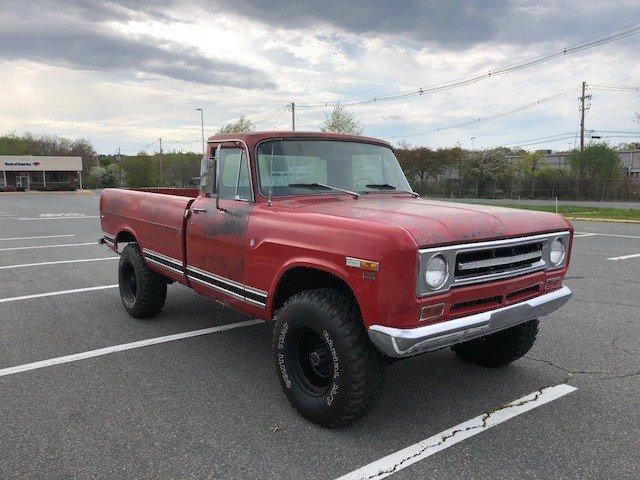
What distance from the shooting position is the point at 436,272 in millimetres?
2873

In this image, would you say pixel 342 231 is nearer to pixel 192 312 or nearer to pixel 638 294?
pixel 192 312

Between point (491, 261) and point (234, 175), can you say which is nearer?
point (491, 261)

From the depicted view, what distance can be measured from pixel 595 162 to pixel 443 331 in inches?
1650

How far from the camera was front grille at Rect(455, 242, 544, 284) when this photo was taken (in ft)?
9.81

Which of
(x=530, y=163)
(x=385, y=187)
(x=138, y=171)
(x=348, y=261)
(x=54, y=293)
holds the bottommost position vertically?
(x=54, y=293)

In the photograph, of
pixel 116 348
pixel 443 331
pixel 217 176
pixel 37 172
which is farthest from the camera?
pixel 37 172

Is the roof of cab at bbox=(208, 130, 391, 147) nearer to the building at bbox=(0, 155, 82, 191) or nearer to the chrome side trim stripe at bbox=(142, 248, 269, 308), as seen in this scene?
the chrome side trim stripe at bbox=(142, 248, 269, 308)

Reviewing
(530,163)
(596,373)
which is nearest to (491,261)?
(596,373)

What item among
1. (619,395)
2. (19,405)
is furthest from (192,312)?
(619,395)

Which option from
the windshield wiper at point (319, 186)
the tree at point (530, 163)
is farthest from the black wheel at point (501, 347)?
the tree at point (530, 163)

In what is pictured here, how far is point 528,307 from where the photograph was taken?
328cm

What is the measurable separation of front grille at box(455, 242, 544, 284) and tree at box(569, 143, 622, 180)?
39319 millimetres

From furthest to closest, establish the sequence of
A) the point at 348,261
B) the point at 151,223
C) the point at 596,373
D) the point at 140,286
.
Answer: the point at 140,286 < the point at 151,223 < the point at 596,373 < the point at 348,261

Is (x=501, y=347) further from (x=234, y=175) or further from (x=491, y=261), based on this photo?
(x=234, y=175)
